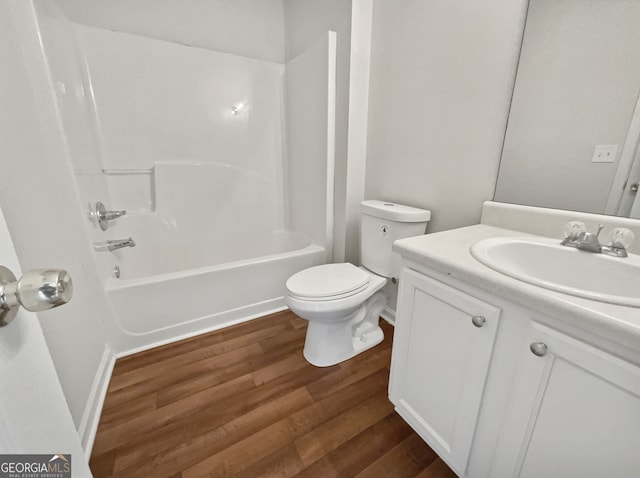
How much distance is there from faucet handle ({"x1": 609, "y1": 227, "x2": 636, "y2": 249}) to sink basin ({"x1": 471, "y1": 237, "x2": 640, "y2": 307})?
4 cm

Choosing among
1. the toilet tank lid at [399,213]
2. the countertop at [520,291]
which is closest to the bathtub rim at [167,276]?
the toilet tank lid at [399,213]

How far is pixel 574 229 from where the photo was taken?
863mm

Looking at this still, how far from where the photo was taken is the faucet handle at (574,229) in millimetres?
847

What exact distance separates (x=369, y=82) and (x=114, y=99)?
1729 millimetres

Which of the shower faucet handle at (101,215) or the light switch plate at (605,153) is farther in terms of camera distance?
the shower faucet handle at (101,215)

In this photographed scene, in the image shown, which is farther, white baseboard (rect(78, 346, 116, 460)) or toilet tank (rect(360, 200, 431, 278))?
toilet tank (rect(360, 200, 431, 278))

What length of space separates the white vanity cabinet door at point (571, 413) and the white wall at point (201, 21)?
264cm

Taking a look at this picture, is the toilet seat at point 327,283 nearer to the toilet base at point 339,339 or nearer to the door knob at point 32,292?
the toilet base at point 339,339

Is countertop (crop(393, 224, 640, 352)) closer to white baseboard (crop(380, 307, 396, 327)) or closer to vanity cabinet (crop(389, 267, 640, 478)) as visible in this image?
vanity cabinet (crop(389, 267, 640, 478))

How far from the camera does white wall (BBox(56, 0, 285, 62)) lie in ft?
5.60

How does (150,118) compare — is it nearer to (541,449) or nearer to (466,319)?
(466,319)

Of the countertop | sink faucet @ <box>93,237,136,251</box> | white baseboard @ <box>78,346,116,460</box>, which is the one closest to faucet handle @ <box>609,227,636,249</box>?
the countertop

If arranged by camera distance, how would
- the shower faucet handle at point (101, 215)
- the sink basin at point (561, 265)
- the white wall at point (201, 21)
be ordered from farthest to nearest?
the white wall at point (201, 21), the shower faucet handle at point (101, 215), the sink basin at point (561, 265)

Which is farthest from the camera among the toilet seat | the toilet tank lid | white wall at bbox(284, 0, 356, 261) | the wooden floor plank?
white wall at bbox(284, 0, 356, 261)
